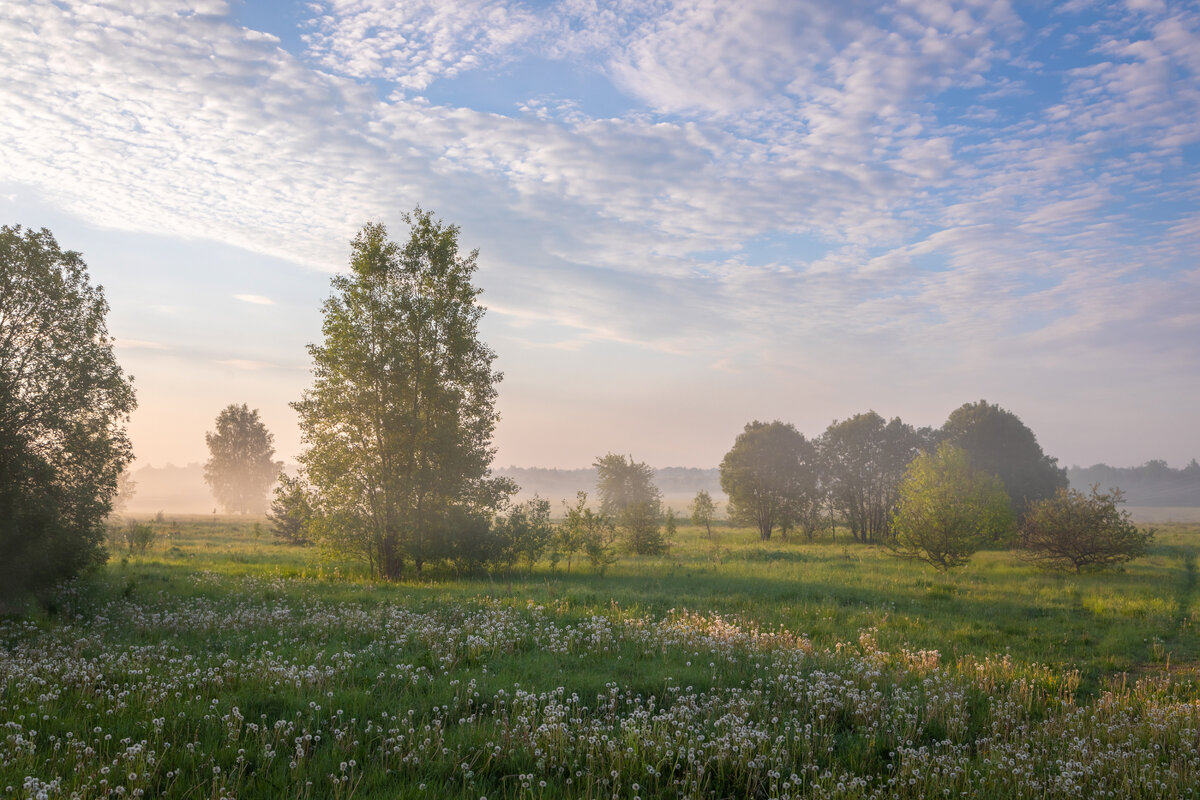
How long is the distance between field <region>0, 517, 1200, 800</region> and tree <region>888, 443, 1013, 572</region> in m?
12.9

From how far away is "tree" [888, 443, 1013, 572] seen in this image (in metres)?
30.5

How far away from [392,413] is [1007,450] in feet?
179

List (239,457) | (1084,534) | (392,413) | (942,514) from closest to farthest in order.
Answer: (392,413), (1084,534), (942,514), (239,457)

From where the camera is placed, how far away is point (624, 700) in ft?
27.4

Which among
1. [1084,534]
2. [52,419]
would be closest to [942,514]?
[1084,534]

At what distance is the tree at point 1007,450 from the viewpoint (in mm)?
53969

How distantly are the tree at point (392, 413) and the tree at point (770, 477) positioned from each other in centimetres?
3744

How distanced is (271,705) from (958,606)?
20.1m

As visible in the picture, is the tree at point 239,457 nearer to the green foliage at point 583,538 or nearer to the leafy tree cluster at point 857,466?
the leafy tree cluster at point 857,466

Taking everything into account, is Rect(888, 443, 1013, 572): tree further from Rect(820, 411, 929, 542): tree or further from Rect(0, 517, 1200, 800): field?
Rect(820, 411, 929, 542): tree

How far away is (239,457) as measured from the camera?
9819 centimetres

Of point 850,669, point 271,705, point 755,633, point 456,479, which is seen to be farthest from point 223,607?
point 850,669

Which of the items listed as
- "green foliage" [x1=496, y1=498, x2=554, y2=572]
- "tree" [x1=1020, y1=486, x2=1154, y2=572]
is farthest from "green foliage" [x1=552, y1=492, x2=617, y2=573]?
"tree" [x1=1020, y1=486, x2=1154, y2=572]

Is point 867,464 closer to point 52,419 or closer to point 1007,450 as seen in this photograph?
point 1007,450
